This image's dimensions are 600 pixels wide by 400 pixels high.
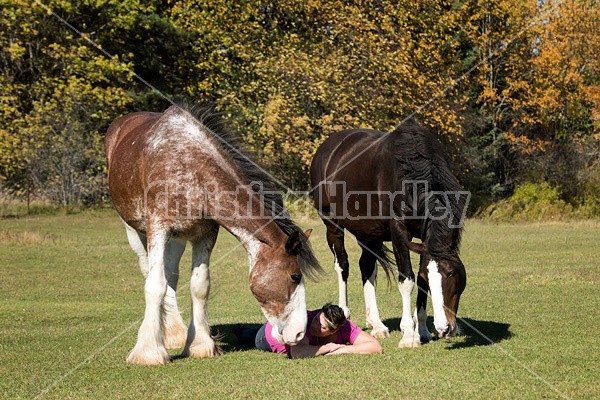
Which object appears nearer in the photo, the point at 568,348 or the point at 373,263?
the point at 568,348

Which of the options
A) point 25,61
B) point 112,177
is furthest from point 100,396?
point 25,61

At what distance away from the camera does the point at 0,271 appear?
1235 centimetres

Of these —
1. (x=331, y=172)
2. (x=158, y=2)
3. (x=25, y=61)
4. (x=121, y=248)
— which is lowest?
(x=121, y=248)

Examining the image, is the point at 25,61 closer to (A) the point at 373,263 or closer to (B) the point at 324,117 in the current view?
(B) the point at 324,117

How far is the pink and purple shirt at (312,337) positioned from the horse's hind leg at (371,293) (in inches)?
37.3

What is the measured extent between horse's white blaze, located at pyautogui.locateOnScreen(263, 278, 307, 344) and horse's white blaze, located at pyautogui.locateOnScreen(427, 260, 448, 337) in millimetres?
1176

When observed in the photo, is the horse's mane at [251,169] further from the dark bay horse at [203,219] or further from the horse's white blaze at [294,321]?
the horse's white blaze at [294,321]

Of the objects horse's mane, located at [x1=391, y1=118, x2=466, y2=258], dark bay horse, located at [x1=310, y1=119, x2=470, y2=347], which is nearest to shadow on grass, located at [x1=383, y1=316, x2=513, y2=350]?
dark bay horse, located at [x1=310, y1=119, x2=470, y2=347]

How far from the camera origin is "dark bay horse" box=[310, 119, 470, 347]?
18.8 ft

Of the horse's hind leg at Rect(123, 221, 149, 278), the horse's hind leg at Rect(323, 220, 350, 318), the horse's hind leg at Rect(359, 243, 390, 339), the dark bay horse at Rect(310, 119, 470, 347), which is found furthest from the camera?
the horse's hind leg at Rect(323, 220, 350, 318)

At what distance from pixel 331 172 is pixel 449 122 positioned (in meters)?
18.7

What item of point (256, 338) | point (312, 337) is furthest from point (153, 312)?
point (312, 337)

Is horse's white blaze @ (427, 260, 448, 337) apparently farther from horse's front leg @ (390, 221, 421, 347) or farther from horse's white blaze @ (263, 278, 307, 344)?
horse's white blaze @ (263, 278, 307, 344)

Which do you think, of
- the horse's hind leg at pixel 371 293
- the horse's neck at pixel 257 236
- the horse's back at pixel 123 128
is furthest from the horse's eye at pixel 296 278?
the horse's back at pixel 123 128
